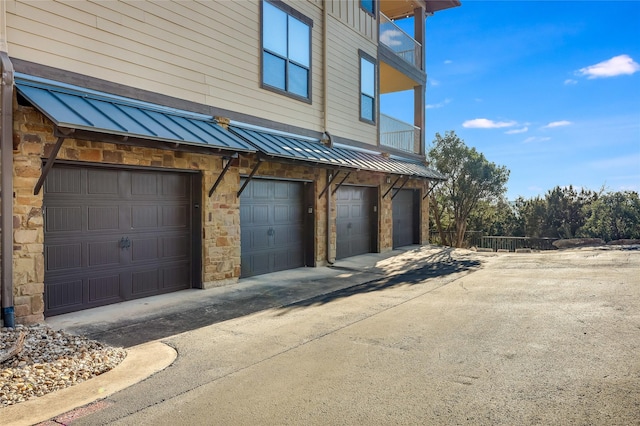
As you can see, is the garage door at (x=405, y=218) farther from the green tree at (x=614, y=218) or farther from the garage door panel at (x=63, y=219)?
the garage door panel at (x=63, y=219)

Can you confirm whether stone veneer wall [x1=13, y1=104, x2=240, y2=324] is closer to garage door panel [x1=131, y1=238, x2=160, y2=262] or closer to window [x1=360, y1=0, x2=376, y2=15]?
garage door panel [x1=131, y1=238, x2=160, y2=262]

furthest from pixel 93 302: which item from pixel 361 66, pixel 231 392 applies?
pixel 361 66

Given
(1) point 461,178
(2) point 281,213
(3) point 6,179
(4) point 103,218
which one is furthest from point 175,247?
(1) point 461,178

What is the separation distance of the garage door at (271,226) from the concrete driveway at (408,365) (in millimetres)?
2649

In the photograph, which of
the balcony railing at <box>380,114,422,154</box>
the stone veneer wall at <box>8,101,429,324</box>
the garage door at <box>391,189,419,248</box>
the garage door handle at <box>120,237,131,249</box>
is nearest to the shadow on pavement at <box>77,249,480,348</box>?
the stone veneer wall at <box>8,101,429,324</box>

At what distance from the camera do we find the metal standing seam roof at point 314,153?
9195 millimetres

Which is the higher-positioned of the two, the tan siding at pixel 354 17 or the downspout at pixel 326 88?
the tan siding at pixel 354 17

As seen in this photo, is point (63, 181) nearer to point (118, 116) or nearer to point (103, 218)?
point (103, 218)

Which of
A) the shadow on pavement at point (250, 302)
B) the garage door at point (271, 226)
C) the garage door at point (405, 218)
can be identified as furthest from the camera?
the garage door at point (405, 218)

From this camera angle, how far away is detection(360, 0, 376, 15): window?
14.5m

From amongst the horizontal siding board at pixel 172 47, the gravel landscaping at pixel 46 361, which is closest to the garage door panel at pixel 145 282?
the gravel landscaping at pixel 46 361

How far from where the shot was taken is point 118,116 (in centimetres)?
668

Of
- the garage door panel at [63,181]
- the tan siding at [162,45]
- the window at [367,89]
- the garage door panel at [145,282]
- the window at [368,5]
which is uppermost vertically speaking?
the window at [368,5]

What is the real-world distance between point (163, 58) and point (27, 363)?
5581 mm
